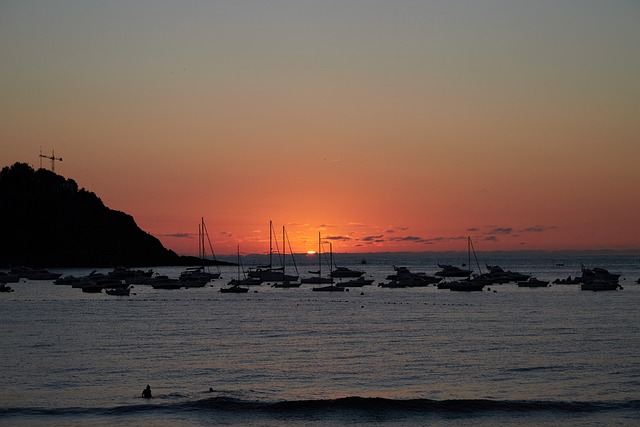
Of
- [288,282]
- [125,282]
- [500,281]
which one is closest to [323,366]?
[288,282]

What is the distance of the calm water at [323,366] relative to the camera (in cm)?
3359

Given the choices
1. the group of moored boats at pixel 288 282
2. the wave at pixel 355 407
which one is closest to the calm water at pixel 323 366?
the wave at pixel 355 407

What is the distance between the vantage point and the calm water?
110ft

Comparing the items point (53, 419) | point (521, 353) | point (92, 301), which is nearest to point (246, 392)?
point (53, 419)

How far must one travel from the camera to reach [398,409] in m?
34.3

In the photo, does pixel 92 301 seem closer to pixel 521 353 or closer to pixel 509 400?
pixel 521 353

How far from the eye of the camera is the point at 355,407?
34.4 m

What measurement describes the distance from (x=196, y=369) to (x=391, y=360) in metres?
11.4

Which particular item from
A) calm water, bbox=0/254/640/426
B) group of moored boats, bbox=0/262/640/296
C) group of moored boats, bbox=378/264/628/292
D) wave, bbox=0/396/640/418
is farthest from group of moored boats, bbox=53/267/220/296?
wave, bbox=0/396/640/418

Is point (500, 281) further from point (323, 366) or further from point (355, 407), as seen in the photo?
point (355, 407)

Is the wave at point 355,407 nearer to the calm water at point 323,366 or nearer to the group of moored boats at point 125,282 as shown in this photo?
the calm water at point 323,366

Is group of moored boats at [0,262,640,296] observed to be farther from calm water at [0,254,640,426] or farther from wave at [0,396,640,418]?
wave at [0,396,640,418]

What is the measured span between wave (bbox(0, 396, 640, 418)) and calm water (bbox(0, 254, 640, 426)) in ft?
0.29

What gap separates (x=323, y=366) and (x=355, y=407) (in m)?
9.85
